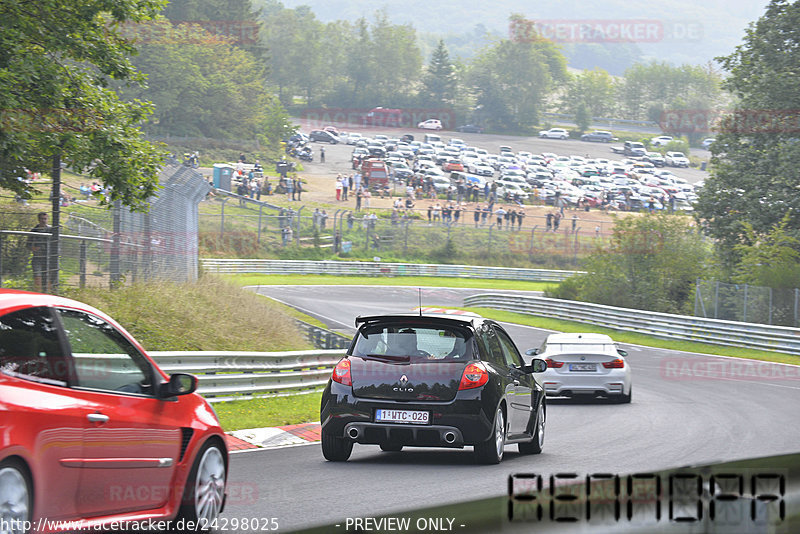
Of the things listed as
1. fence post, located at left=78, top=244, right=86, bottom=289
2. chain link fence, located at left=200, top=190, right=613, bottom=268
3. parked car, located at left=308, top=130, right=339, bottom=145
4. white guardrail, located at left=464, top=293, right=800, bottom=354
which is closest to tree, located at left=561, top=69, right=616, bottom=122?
parked car, located at left=308, top=130, right=339, bottom=145

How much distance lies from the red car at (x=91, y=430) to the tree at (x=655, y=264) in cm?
3545

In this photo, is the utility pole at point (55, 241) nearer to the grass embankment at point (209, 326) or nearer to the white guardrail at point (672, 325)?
the grass embankment at point (209, 326)

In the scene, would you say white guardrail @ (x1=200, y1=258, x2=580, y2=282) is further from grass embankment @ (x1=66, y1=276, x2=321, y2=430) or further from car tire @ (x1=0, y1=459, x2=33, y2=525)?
car tire @ (x1=0, y1=459, x2=33, y2=525)

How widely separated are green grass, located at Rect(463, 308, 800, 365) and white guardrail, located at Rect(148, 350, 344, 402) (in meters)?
16.6

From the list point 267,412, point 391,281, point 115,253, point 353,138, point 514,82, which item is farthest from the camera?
point 514,82

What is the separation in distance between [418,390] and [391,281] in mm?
49256

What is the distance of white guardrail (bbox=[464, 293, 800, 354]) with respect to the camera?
31031 millimetres

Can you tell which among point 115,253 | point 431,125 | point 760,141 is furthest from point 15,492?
point 431,125

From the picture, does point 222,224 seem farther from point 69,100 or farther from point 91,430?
point 91,430

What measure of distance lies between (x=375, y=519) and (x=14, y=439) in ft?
7.46

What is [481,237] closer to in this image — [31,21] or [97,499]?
[31,21]

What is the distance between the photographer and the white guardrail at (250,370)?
1435 centimetres

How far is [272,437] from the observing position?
1220 cm

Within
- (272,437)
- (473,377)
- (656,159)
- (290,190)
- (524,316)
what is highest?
(656,159)
